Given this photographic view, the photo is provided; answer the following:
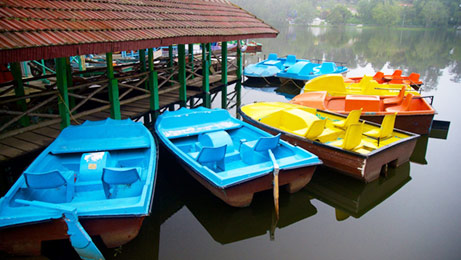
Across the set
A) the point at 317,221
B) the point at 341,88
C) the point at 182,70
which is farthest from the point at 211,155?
the point at 341,88

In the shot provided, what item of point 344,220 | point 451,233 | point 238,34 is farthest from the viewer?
point 238,34

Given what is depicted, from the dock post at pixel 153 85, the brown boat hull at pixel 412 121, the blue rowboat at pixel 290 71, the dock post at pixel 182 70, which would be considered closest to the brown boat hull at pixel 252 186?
the dock post at pixel 153 85

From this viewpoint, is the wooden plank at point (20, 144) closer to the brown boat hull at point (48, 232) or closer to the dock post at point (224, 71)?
the brown boat hull at point (48, 232)

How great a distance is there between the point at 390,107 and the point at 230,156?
22.2 feet

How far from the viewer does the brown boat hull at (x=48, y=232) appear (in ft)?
14.2

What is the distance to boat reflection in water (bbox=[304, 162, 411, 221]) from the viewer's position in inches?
259

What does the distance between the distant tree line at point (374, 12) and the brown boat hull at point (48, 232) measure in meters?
81.0

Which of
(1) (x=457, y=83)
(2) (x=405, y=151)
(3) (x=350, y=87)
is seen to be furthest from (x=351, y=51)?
(2) (x=405, y=151)

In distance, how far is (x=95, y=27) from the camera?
659cm

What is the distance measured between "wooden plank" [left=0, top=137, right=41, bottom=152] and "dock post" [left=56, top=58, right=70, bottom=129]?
0.79 meters

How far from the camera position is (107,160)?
574 centimetres

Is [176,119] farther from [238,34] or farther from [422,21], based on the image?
[422,21]

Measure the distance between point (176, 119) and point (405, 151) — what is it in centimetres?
547

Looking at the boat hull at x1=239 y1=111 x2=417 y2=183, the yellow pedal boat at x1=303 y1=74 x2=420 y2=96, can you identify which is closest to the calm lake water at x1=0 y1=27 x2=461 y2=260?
the boat hull at x1=239 y1=111 x2=417 y2=183
